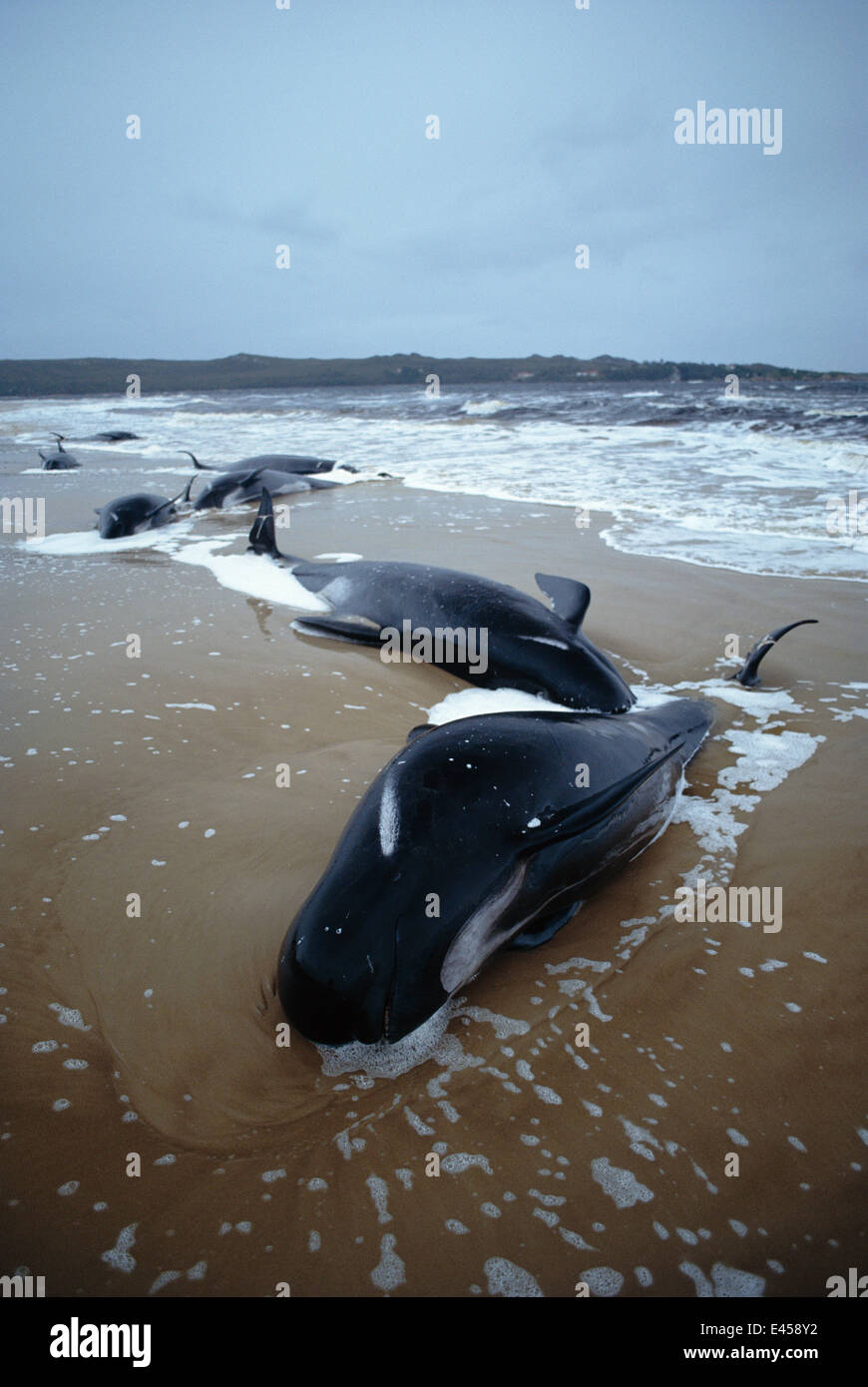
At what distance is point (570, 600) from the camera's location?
4445mm

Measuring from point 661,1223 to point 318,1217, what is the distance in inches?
29.3

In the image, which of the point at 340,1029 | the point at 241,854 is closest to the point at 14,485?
the point at 241,854

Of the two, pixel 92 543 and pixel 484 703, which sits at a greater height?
pixel 92 543

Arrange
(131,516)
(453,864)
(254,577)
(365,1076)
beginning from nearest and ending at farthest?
(365,1076)
(453,864)
(254,577)
(131,516)

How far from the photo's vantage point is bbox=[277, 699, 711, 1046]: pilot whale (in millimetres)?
1840

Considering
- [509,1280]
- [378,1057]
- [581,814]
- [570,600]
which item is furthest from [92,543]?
[509,1280]

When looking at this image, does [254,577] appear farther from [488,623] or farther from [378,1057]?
[378,1057]

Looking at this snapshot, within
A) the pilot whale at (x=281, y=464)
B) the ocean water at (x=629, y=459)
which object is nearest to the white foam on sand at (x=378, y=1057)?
the ocean water at (x=629, y=459)

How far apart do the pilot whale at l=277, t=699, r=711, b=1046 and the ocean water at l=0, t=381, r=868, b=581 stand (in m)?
4.98

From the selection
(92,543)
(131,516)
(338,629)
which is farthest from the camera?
(131,516)

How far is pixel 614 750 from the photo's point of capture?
2.62 m

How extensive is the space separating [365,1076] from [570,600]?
3207 millimetres

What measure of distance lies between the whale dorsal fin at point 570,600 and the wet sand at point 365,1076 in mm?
1168
